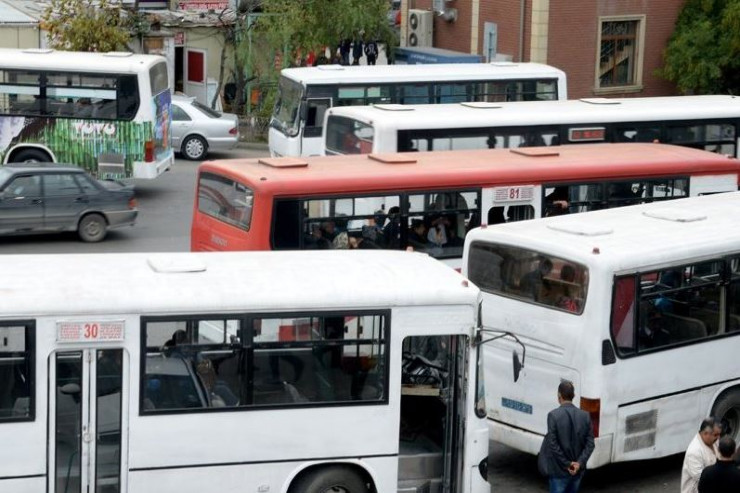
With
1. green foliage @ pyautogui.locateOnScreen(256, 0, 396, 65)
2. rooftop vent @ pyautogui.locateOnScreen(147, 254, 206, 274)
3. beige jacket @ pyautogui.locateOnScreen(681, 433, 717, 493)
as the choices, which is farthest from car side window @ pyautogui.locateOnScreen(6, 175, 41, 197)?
beige jacket @ pyautogui.locateOnScreen(681, 433, 717, 493)

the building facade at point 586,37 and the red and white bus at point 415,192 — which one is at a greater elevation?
the building facade at point 586,37

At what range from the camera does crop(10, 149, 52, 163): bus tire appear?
27016mm

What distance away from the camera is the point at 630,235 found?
13555 millimetres

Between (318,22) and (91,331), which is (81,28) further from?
(91,331)

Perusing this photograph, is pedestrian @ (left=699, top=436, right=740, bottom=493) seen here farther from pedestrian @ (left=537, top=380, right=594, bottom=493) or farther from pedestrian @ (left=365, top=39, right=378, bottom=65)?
pedestrian @ (left=365, top=39, right=378, bottom=65)

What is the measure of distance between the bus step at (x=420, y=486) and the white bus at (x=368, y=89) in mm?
15325

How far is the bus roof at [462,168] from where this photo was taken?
1683 cm

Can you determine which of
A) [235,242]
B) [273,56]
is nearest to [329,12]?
[273,56]

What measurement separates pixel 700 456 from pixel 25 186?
1498 cm

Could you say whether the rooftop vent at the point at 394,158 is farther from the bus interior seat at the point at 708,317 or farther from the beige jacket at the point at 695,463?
the beige jacket at the point at 695,463

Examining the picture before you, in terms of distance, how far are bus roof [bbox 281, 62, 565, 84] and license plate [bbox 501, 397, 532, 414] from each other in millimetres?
14027

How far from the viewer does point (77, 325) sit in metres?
10.8

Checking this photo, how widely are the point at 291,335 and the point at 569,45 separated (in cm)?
2401

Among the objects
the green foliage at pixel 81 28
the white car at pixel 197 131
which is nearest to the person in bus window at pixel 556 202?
the white car at pixel 197 131
